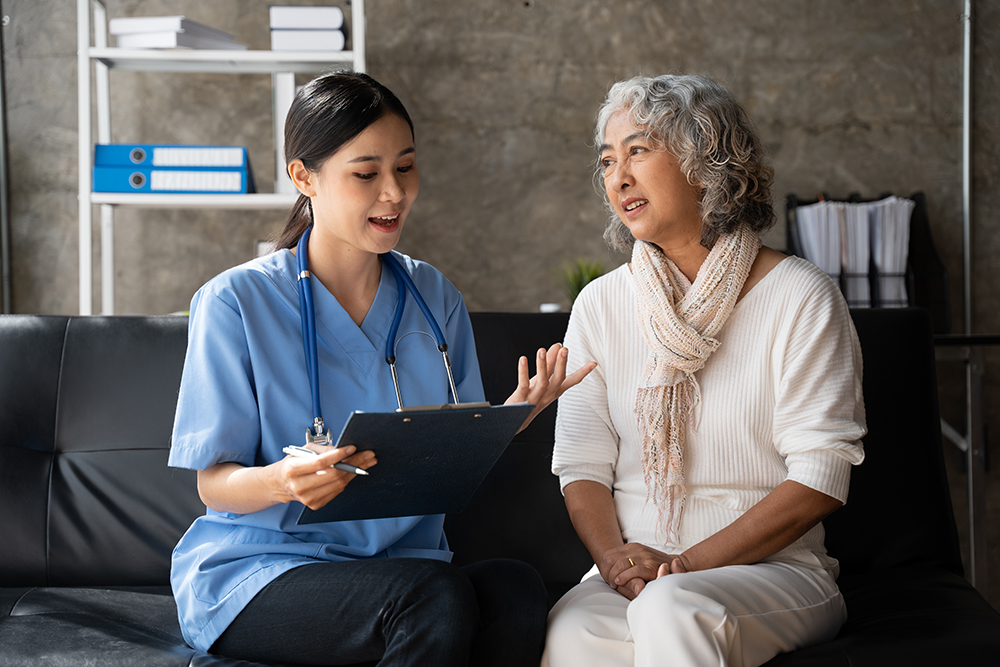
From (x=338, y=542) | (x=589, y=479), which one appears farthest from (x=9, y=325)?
(x=589, y=479)

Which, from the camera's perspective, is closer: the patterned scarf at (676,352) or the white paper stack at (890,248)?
the patterned scarf at (676,352)

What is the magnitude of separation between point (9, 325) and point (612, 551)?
1.53 meters

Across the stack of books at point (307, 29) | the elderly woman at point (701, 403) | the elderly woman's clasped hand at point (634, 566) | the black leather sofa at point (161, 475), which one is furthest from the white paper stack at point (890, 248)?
the stack of books at point (307, 29)

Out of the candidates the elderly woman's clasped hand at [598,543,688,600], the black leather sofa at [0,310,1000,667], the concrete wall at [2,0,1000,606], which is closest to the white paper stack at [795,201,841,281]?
the concrete wall at [2,0,1000,606]

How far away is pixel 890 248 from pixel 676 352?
71.6 inches

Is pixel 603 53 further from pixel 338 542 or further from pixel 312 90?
pixel 338 542

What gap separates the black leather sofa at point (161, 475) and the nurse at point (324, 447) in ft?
1.32

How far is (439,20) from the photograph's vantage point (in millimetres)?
3209

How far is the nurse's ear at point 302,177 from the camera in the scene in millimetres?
1476

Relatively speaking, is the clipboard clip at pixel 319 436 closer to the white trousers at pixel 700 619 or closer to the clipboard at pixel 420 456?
the clipboard at pixel 420 456

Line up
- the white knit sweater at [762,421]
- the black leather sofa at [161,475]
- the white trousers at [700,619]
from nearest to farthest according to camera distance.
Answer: the white trousers at [700,619] → the white knit sweater at [762,421] → the black leather sofa at [161,475]

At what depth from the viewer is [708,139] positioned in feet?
5.13

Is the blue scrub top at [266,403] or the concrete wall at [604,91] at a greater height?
the concrete wall at [604,91]

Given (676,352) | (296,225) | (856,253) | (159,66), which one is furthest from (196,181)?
(856,253)
